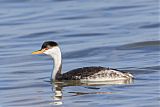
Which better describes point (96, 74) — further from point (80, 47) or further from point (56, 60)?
point (80, 47)

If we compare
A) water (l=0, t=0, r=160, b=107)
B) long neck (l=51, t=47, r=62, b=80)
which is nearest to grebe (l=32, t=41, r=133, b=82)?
long neck (l=51, t=47, r=62, b=80)

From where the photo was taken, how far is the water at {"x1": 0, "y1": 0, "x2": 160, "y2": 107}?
51.5 ft

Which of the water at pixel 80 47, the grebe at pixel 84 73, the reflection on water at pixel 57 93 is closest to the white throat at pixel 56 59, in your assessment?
the grebe at pixel 84 73

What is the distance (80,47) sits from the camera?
22.5m

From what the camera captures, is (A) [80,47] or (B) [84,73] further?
(A) [80,47]

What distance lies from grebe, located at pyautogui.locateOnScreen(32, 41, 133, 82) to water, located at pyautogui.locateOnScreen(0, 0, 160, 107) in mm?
310

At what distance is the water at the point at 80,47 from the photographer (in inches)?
618

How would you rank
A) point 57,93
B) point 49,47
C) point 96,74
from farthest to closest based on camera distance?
point 49,47 → point 96,74 → point 57,93

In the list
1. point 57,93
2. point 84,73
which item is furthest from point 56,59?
point 57,93

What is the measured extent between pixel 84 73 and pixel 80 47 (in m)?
4.70

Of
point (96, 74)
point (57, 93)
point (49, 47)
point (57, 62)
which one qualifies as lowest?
point (57, 93)

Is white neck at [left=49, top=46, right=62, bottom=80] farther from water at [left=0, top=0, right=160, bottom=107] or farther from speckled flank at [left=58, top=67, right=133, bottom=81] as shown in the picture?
speckled flank at [left=58, top=67, right=133, bottom=81]

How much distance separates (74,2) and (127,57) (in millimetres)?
12788

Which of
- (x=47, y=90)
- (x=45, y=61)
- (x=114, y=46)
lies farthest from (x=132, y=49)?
(x=47, y=90)
